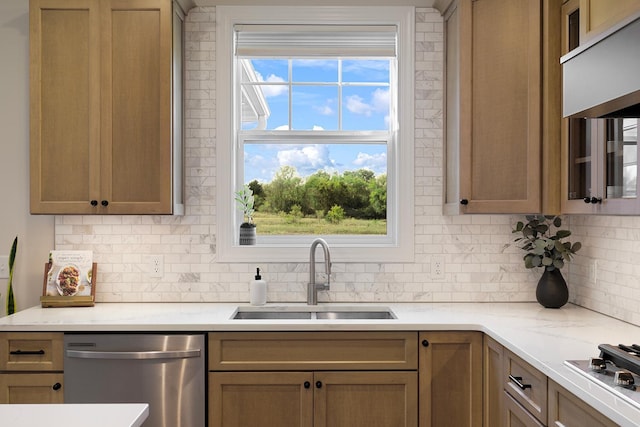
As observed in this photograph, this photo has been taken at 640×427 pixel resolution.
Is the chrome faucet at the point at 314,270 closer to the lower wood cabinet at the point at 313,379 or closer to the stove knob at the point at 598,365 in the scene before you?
the lower wood cabinet at the point at 313,379

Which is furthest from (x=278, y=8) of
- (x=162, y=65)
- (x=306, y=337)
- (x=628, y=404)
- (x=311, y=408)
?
(x=628, y=404)

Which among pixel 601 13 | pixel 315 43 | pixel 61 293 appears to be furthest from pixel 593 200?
pixel 61 293

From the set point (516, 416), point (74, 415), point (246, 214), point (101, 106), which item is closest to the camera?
point (74, 415)

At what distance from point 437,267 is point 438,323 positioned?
2.19 feet

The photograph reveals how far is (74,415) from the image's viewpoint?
133 centimetres

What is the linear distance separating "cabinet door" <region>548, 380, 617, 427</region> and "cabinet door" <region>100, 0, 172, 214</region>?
195 cm

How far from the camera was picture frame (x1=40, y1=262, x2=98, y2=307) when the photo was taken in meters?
2.99

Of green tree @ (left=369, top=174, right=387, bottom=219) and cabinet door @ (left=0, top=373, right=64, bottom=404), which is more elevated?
green tree @ (left=369, top=174, right=387, bottom=219)

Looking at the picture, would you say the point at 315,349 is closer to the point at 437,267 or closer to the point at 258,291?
the point at 258,291

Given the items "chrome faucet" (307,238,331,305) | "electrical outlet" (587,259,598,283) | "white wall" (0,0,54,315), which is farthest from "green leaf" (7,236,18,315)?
"electrical outlet" (587,259,598,283)

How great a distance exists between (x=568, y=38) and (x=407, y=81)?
90 centimetres

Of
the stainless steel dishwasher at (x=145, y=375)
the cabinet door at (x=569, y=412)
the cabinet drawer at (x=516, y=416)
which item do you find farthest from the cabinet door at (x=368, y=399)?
the cabinet door at (x=569, y=412)

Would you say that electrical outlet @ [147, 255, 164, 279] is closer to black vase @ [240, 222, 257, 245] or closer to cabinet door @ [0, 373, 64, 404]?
black vase @ [240, 222, 257, 245]

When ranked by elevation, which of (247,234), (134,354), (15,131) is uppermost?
(15,131)
